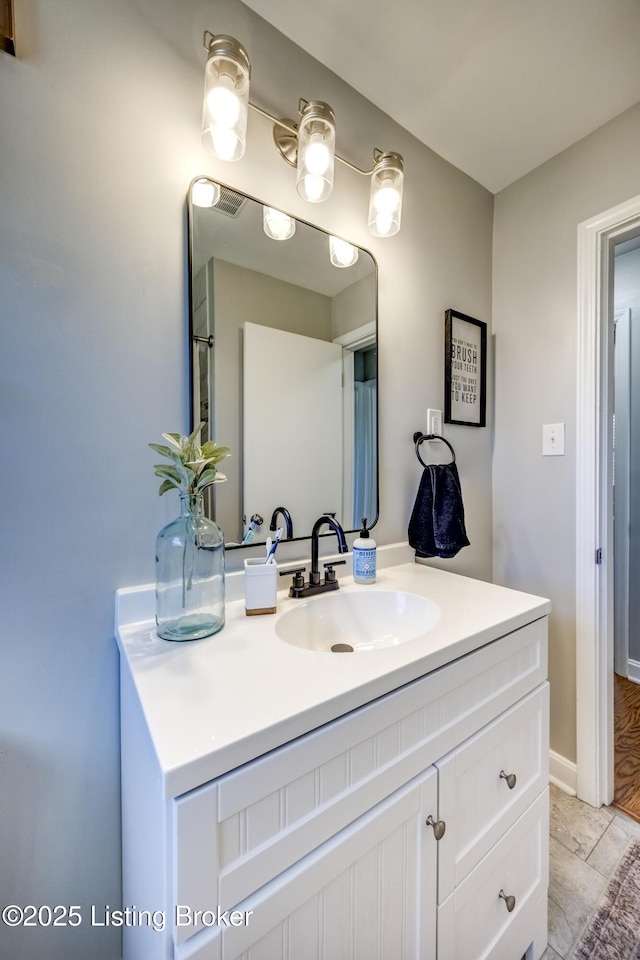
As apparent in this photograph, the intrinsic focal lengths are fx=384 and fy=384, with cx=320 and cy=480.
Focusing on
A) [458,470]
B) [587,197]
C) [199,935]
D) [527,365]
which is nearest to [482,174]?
[587,197]

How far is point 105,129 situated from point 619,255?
2614mm

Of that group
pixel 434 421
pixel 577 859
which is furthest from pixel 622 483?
pixel 577 859

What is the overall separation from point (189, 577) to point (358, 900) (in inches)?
23.2

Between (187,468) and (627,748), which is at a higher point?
(187,468)

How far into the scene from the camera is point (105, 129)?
809 mm

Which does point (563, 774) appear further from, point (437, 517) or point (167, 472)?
point (167, 472)

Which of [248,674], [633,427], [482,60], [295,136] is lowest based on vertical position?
[248,674]

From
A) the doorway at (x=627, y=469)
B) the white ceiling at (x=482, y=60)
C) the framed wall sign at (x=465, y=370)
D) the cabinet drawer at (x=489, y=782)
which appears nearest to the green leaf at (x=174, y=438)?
the cabinet drawer at (x=489, y=782)

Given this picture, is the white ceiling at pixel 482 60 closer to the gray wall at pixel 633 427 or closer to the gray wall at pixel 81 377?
the gray wall at pixel 81 377

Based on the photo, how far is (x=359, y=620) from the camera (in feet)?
3.37

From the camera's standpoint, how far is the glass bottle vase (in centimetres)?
76

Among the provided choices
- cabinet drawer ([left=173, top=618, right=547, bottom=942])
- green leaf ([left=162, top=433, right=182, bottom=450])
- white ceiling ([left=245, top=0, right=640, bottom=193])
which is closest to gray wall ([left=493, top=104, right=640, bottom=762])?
white ceiling ([left=245, top=0, right=640, bottom=193])

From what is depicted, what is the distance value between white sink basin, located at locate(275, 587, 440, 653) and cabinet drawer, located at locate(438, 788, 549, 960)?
1.51 ft

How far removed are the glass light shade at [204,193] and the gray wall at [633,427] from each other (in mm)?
2305
